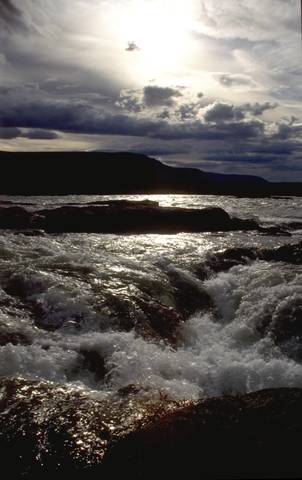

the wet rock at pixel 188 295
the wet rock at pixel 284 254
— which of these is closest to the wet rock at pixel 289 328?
the wet rock at pixel 188 295

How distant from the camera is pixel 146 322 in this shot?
10414mm

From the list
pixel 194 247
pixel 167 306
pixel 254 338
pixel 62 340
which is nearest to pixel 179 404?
pixel 62 340

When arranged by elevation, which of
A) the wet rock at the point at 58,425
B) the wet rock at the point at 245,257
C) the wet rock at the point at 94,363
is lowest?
the wet rock at the point at 94,363

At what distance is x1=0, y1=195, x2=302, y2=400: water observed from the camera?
25.4ft

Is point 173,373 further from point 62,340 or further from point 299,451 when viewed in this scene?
point 299,451

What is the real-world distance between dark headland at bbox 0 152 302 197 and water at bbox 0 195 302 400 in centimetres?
9406

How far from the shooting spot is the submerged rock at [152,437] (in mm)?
4090

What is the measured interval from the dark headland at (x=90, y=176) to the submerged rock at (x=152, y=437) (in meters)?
102

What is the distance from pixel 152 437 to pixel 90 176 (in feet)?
432

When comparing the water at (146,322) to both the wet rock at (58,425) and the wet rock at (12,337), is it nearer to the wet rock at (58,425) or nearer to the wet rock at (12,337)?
the wet rock at (12,337)

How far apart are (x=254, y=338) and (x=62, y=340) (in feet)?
14.7

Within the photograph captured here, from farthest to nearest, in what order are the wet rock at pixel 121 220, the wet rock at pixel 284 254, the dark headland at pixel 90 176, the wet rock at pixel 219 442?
1. the dark headland at pixel 90 176
2. the wet rock at pixel 121 220
3. the wet rock at pixel 284 254
4. the wet rock at pixel 219 442

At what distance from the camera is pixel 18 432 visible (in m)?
4.97

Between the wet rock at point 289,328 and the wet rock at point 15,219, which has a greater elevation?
the wet rock at point 15,219
